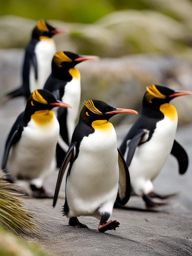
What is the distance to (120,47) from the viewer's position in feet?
81.5

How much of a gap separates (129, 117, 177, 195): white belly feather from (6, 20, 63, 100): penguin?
3.81 m

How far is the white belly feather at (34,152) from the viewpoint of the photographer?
30.1ft

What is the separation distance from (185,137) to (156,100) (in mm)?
4517

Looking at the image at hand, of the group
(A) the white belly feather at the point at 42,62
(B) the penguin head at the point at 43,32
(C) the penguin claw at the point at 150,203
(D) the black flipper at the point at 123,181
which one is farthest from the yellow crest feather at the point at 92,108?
(B) the penguin head at the point at 43,32

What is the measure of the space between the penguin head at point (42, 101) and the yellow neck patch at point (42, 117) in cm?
5

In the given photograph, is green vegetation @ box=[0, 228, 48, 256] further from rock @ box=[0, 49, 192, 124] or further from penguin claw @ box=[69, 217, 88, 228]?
rock @ box=[0, 49, 192, 124]

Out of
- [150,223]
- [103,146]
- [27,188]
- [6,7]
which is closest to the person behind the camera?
[103,146]

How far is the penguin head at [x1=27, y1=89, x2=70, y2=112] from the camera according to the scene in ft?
29.6

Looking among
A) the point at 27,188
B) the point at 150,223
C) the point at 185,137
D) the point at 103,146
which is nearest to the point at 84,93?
the point at 185,137

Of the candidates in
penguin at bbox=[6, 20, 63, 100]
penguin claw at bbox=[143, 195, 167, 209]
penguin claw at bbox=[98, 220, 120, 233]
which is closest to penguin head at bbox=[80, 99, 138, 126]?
penguin claw at bbox=[98, 220, 120, 233]

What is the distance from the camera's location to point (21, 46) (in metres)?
24.8

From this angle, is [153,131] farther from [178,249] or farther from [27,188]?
[178,249]

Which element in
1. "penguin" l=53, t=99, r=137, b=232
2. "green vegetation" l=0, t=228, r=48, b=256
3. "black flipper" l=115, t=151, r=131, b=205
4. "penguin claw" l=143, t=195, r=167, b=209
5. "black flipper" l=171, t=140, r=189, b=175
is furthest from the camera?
"black flipper" l=171, t=140, r=189, b=175

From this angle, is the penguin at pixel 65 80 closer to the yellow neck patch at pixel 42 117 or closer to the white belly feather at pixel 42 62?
the yellow neck patch at pixel 42 117
